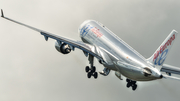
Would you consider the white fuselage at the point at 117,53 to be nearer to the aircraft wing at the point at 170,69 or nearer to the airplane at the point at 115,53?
Result: the airplane at the point at 115,53

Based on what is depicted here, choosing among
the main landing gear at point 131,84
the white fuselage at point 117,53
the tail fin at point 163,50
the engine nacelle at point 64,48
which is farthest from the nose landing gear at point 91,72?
the tail fin at point 163,50

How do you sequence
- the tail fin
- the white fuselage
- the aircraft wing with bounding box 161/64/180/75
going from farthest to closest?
the aircraft wing with bounding box 161/64/180/75 < the white fuselage < the tail fin

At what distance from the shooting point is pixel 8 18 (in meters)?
62.4

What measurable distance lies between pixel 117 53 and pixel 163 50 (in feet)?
24.5

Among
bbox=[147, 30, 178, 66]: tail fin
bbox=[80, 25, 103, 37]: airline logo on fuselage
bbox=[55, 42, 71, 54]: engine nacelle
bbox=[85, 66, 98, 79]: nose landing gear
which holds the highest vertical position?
bbox=[80, 25, 103, 37]: airline logo on fuselage

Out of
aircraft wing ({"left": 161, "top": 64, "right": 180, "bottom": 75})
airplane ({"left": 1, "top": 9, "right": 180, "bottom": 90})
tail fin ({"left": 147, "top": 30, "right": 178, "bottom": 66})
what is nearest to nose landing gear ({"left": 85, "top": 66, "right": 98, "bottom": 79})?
airplane ({"left": 1, "top": 9, "right": 180, "bottom": 90})

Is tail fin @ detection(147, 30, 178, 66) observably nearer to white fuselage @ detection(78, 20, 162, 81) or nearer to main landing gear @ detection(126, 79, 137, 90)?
white fuselage @ detection(78, 20, 162, 81)

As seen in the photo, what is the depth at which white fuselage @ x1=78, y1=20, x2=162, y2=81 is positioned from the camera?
180ft

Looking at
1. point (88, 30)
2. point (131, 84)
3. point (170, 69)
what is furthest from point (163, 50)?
point (88, 30)

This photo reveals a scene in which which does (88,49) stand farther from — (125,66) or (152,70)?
(152,70)

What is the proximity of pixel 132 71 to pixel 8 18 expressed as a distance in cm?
1905

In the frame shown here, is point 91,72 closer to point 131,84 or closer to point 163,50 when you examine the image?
point 131,84

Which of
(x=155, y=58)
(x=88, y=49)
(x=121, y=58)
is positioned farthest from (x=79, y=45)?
(x=155, y=58)

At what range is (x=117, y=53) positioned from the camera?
59062 mm
